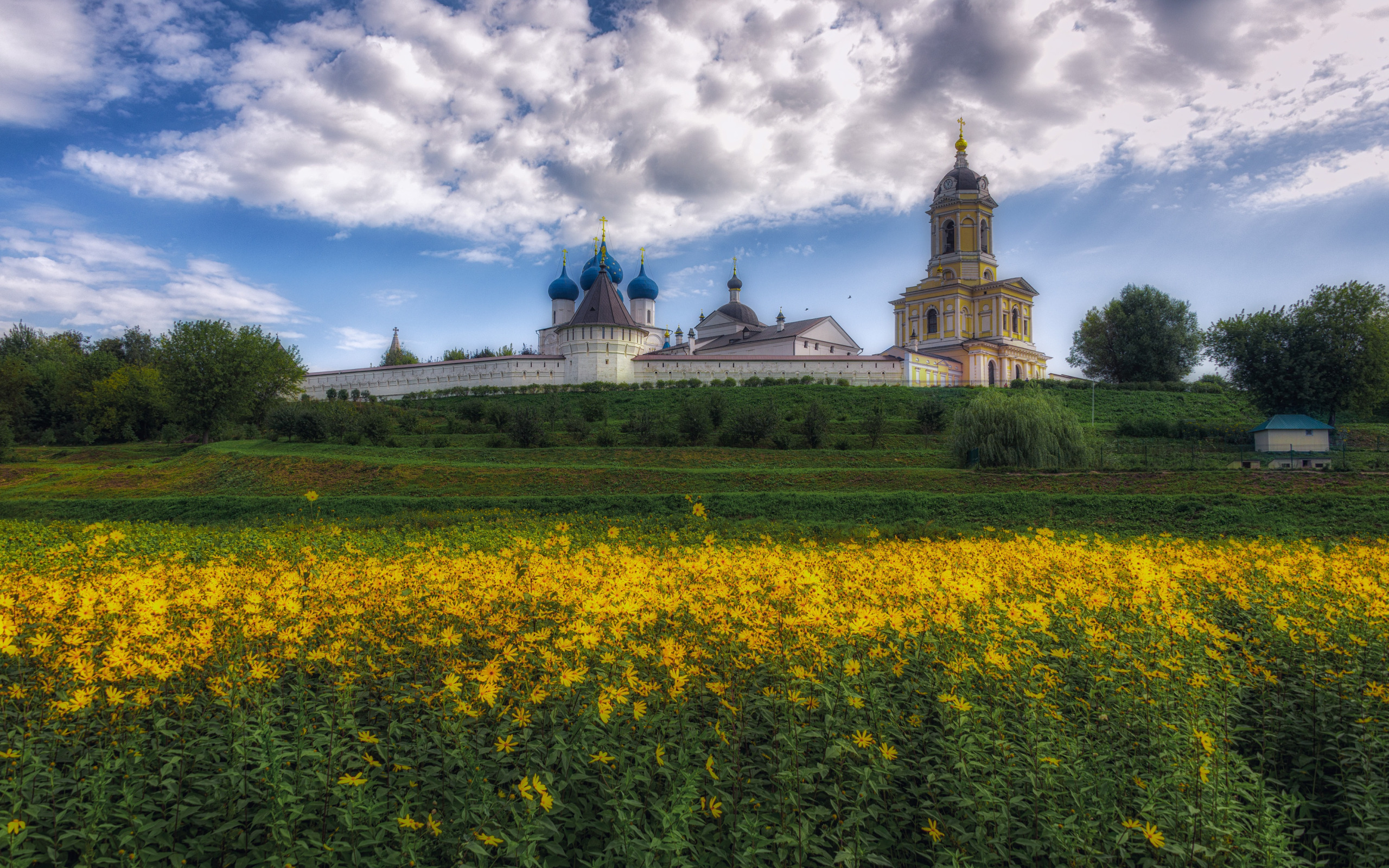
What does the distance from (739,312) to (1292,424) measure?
4624 cm

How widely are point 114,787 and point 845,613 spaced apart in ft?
10.4

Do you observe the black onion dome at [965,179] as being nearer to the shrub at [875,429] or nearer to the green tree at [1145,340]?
the green tree at [1145,340]

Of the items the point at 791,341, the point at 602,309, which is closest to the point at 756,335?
the point at 791,341

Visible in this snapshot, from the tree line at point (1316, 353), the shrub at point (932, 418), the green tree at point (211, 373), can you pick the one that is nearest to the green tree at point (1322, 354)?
the tree line at point (1316, 353)

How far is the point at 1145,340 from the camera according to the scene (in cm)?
5409

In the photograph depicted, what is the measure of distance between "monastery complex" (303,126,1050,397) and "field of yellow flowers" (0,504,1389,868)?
4533cm

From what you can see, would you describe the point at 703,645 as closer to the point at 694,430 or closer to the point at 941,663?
the point at 941,663

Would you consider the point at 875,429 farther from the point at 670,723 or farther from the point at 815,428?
the point at 670,723

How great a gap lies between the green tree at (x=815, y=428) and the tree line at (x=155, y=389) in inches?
1119

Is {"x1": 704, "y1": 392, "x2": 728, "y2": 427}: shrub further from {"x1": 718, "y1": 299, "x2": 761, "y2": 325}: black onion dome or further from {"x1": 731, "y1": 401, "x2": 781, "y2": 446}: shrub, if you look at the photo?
{"x1": 718, "y1": 299, "x2": 761, "y2": 325}: black onion dome

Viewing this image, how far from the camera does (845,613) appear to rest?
149 inches

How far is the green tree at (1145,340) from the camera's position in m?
54.1

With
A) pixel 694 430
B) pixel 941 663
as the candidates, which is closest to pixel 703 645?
pixel 941 663

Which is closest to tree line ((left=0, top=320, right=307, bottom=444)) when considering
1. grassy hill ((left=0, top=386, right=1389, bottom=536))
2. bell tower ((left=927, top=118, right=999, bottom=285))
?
grassy hill ((left=0, top=386, right=1389, bottom=536))
